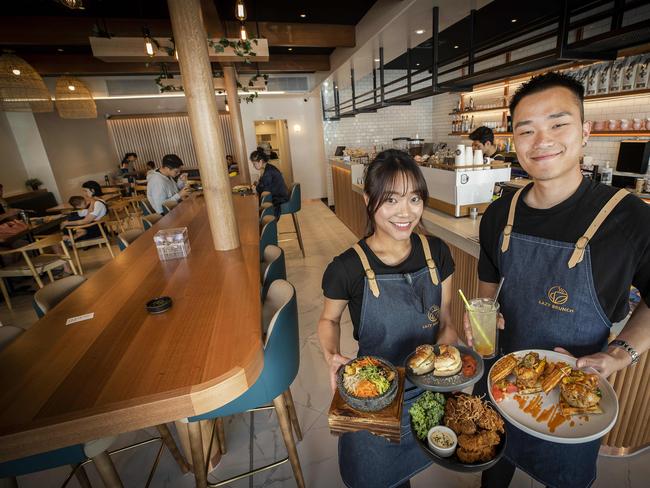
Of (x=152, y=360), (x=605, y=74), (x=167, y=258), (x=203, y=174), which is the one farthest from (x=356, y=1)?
(x=152, y=360)

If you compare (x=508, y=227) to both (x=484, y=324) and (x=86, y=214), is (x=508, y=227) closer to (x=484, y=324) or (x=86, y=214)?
(x=484, y=324)

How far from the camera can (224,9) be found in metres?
4.69

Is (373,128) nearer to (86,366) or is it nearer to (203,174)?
(203,174)

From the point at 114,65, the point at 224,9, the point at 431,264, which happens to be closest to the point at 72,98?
the point at 114,65

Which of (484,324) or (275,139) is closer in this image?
(484,324)

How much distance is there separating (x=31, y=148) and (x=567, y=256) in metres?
11.6

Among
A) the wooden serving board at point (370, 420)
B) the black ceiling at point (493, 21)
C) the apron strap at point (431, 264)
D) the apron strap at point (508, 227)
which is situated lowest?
the wooden serving board at point (370, 420)

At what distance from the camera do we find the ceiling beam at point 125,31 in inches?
187

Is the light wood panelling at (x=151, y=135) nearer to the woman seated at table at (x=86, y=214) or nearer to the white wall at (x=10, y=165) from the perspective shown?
the white wall at (x=10, y=165)

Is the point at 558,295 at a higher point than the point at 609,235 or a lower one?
lower

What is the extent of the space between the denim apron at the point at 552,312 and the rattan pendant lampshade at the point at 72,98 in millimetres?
7030

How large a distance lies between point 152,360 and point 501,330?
141 cm

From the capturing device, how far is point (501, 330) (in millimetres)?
1376

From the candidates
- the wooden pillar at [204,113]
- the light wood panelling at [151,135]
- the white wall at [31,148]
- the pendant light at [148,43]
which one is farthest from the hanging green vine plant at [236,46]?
the light wood panelling at [151,135]
